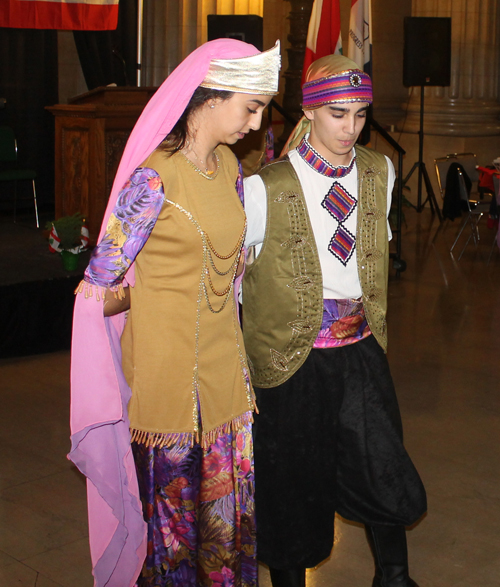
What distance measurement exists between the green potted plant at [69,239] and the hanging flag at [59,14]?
2.56 m

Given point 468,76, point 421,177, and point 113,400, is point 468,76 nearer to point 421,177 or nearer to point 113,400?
point 421,177

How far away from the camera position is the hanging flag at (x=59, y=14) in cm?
674

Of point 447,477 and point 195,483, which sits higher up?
point 195,483

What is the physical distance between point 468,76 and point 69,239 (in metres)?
7.55

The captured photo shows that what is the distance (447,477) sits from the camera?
340 centimetres

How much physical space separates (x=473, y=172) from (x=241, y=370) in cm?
734

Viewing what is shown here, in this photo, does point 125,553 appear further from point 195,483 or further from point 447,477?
point 447,477

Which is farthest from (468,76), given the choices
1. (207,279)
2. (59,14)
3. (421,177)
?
(207,279)

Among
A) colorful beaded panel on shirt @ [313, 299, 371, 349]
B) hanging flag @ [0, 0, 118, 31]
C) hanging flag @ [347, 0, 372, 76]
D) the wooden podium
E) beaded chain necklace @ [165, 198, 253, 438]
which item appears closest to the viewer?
beaded chain necklace @ [165, 198, 253, 438]

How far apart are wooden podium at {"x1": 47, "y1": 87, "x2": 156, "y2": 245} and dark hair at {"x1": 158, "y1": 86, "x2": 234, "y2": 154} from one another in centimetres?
395

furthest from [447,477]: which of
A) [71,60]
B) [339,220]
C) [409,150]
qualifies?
[409,150]

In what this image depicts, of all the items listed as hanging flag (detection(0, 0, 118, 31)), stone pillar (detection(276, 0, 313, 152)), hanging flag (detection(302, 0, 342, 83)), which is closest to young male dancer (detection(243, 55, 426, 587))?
hanging flag (detection(302, 0, 342, 83))

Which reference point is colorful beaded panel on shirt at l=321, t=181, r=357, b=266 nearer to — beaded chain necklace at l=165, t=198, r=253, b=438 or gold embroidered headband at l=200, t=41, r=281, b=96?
beaded chain necklace at l=165, t=198, r=253, b=438

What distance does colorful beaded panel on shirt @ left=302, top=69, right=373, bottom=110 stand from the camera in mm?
2145
